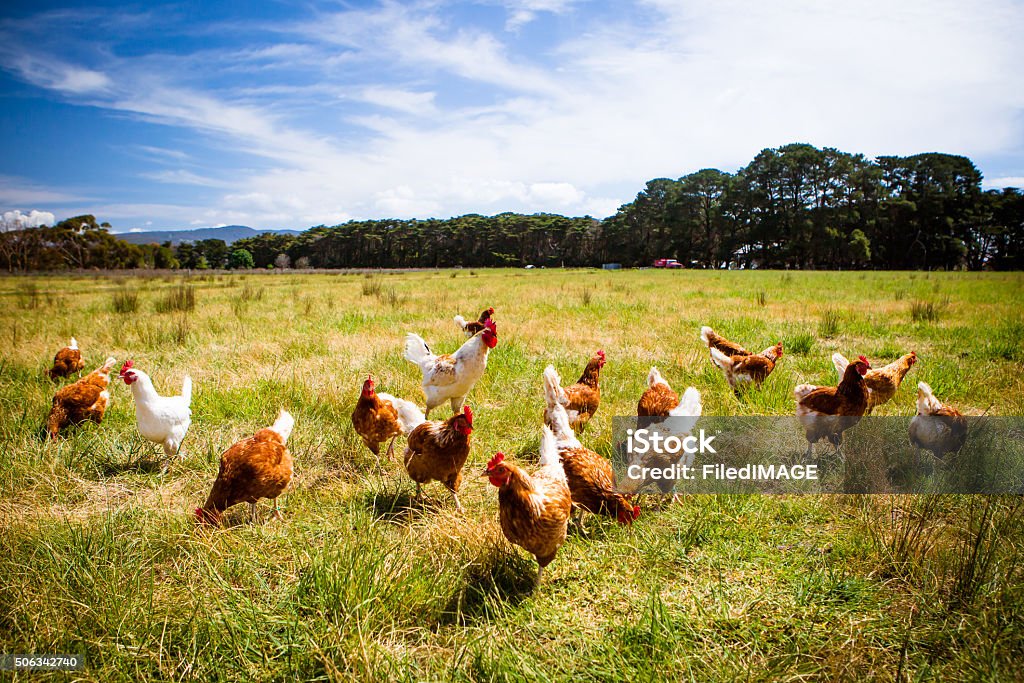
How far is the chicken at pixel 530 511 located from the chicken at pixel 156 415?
2930 millimetres

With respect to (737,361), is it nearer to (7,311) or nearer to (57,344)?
(57,344)

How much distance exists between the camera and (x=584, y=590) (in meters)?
2.27

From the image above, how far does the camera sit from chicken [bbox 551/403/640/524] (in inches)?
109

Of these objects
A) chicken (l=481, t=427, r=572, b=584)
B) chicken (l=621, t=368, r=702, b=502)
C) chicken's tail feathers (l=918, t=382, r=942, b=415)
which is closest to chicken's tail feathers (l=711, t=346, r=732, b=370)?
chicken (l=621, t=368, r=702, b=502)

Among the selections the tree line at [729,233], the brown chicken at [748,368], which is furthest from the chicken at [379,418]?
the tree line at [729,233]

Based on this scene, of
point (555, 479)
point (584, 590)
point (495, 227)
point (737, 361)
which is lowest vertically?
point (584, 590)

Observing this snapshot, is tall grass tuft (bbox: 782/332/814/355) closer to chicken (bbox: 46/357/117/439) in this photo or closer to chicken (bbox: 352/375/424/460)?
chicken (bbox: 352/375/424/460)

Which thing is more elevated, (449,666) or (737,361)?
(737,361)

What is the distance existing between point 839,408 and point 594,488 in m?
2.44

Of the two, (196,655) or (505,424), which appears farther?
(505,424)

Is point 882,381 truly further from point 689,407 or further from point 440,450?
point 440,450

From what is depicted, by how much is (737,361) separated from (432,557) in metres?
4.44

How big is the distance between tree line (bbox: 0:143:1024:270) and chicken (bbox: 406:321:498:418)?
23.0 m

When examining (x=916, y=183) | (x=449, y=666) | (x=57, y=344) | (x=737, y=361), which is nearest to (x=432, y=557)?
(x=449, y=666)
